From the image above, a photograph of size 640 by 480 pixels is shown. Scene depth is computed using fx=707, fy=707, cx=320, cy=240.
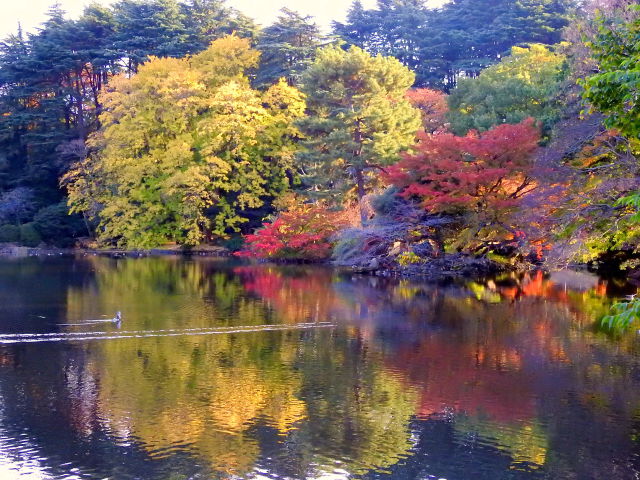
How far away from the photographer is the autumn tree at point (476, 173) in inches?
958

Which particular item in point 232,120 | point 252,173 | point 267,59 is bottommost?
point 252,173

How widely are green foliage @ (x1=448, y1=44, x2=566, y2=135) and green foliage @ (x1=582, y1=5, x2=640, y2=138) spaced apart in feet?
64.8

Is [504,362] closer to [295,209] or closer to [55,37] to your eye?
[295,209]

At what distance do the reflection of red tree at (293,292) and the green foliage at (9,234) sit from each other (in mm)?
17758

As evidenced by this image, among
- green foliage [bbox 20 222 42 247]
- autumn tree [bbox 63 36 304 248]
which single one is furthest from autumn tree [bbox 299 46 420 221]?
green foliage [bbox 20 222 42 247]

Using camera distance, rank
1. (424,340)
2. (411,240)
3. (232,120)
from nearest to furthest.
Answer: (424,340)
(411,240)
(232,120)

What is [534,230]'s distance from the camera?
22.5 meters

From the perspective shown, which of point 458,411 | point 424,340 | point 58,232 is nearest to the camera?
point 458,411

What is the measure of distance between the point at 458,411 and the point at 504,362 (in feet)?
10.2

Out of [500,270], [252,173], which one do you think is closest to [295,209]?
[252,173]

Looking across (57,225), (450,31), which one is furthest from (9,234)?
(450,31)

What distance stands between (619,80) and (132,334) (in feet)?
38.1

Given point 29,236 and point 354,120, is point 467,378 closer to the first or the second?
point 354,120

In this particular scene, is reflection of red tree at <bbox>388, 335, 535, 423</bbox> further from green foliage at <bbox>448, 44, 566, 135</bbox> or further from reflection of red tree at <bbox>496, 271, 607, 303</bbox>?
green foliage at <bbox>448, 44, 566, 135</bbox>
